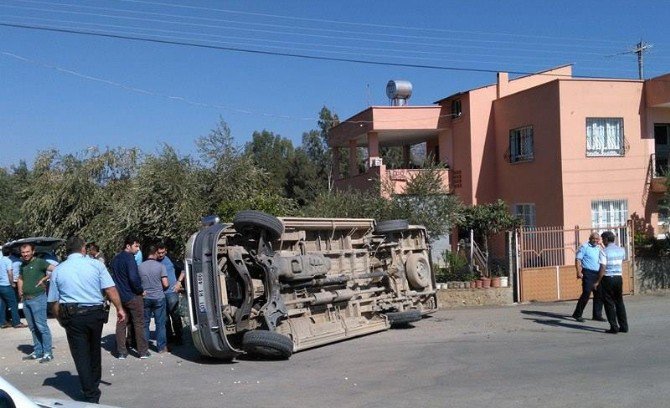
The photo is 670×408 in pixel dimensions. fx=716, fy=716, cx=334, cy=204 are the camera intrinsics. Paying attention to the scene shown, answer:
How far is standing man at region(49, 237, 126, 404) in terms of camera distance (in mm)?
7602

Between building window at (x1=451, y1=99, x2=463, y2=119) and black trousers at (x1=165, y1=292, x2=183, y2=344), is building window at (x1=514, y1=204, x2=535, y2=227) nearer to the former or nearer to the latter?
building window at (x1=451, y1=99, x2=463, y2=119)

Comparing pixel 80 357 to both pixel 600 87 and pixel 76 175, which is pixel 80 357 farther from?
pixel 600 87

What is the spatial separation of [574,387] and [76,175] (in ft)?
48.4

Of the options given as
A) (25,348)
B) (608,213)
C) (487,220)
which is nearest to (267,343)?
(25,348)

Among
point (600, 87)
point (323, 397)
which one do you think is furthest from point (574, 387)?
point (600, 87)

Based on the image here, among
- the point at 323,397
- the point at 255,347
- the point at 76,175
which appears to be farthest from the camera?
the point at 76,175

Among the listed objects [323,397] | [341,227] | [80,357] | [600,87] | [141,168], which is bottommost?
[323,397]

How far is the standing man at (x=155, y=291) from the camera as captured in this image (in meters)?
10.8

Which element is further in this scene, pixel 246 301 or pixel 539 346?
pixel 539 346

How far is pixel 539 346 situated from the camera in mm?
11414

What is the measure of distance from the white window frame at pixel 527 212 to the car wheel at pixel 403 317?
11844 millimetres

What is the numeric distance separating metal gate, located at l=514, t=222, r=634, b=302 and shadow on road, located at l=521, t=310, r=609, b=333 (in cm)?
179

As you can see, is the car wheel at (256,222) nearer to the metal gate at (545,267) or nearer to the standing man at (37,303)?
the standing man at (37,303)

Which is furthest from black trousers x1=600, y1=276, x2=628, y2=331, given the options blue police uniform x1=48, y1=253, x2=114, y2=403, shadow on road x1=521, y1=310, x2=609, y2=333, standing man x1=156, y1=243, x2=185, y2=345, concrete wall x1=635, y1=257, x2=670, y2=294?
blue police uniform x1=48, y1=253, x2=114, y2=403
